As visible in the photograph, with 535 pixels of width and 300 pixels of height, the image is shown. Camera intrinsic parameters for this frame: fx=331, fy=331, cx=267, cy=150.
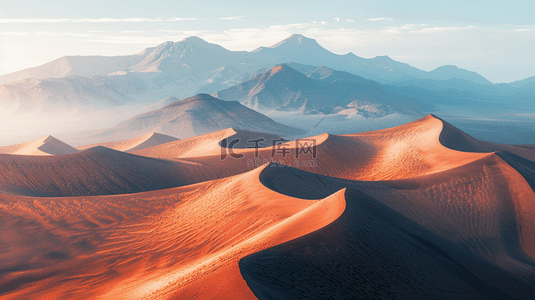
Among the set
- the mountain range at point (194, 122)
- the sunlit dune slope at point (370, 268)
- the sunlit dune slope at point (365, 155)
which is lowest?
the mountain range at point (194, 122)

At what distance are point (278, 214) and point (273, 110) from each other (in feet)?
409

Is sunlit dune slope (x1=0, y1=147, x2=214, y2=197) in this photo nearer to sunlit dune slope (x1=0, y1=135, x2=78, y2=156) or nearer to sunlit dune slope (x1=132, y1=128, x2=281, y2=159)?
sunlit dune slope (x1=132, y1=128, x2=281, y2=159)

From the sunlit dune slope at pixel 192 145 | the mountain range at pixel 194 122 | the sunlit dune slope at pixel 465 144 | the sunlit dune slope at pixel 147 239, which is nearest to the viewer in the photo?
the sunlit dune slope at pixel 147 239

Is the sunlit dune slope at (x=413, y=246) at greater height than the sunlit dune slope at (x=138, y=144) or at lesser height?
greater

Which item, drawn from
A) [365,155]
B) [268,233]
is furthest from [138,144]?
[268,233]

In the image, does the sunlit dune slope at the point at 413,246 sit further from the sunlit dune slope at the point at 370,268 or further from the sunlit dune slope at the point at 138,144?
the sunlit dune slope at the point at 138,144

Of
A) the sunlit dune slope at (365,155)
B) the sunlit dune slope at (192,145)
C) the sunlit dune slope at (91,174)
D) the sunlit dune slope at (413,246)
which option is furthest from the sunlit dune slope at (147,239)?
the sunlit dune slope at (192,145)

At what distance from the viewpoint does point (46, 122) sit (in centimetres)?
11525

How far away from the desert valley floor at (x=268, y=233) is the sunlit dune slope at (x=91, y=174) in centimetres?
10

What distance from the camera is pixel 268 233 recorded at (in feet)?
29.4

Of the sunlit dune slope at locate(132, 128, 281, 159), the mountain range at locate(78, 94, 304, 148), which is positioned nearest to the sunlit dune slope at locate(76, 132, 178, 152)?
the sunlit dune slope at locate(132, 128, 281, 159)

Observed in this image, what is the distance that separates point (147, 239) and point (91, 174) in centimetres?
1227

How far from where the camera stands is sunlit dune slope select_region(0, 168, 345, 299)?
8156 mm

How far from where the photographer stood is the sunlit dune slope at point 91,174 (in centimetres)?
1990
